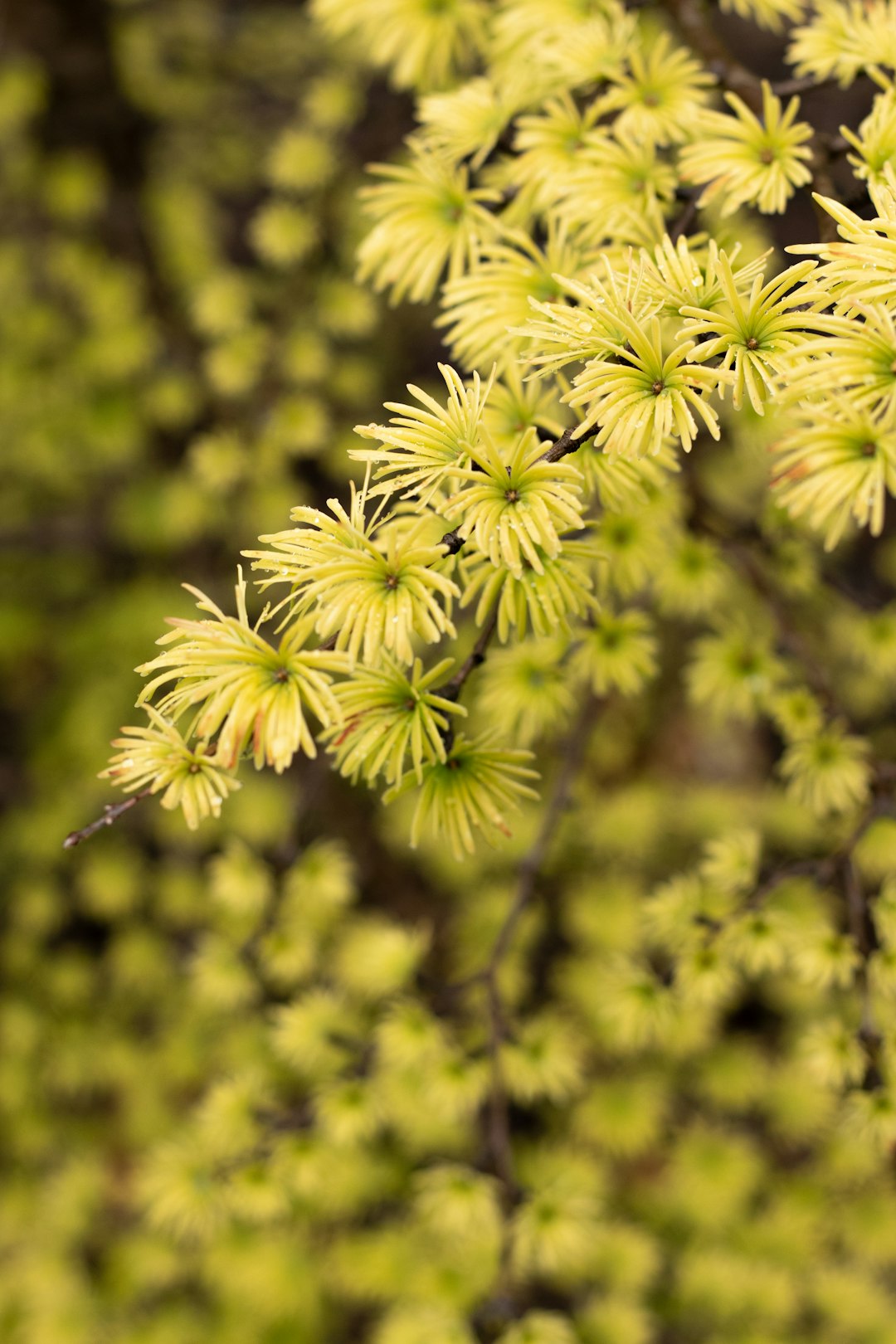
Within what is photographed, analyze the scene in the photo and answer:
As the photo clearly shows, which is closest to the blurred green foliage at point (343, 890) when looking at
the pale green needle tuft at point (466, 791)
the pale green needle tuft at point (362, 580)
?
the pale green needle tuft at point (466, 791)

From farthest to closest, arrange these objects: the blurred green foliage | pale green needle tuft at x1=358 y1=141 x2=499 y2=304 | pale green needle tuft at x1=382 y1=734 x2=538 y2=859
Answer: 1. the blurred green foliage
2. pale green needle tuft at x1=358 y1=141 x2=499 y2=304
3. pale green needle tuft at x1=382 y1=734 x2=538 y2=859

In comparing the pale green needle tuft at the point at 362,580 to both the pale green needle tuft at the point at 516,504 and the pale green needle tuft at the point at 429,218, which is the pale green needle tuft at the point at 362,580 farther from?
the pale green needle tuft at the point at 429,218

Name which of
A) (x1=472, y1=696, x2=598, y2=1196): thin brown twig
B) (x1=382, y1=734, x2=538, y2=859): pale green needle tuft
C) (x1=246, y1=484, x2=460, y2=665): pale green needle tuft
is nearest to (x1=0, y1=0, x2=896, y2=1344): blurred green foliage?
(x1=472, y1=696, x2=598, y2=1196): thin brown twig

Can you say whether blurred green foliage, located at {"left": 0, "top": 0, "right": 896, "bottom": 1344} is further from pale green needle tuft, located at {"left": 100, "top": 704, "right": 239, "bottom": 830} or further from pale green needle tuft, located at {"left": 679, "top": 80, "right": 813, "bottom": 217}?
pale green needle tuft, located at {"left": 100, "top": 704, "right": 239, "bottom": 830}

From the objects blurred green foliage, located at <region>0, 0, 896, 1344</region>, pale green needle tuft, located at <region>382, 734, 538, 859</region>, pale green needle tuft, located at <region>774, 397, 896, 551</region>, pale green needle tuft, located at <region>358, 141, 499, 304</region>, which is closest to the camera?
pale green needle tuft, located at <region>774, 397, 896, 551</region>

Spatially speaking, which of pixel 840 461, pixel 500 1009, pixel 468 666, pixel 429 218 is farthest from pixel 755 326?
pixel 500 1009

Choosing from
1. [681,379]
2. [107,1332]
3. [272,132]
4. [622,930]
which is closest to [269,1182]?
[622,930]

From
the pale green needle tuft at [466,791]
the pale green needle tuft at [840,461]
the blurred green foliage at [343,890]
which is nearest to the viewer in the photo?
the pale green needle tuft at [840,461]

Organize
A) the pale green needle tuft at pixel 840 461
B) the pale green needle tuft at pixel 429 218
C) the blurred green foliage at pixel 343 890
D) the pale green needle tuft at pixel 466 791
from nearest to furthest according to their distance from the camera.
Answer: the pale green needle tuft at pixel 840 461 → the pale green needle tuft at pixel 466 791 → the pale green needle tuft at pixel 429 218 → the blurred green foliage at pixel 343 890

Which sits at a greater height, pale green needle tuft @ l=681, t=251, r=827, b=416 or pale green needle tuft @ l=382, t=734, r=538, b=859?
pale green needle tuft @ l=681, t=251, r=827, b=416

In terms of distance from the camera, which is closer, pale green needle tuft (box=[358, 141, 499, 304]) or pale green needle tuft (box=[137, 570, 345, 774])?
pale green needle tuft (box=[137, 570, 345, 774])

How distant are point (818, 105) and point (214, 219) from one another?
1151mm

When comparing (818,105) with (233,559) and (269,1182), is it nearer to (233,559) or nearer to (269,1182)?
(233,559)

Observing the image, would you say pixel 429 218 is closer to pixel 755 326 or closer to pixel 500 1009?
pixel 755 326
